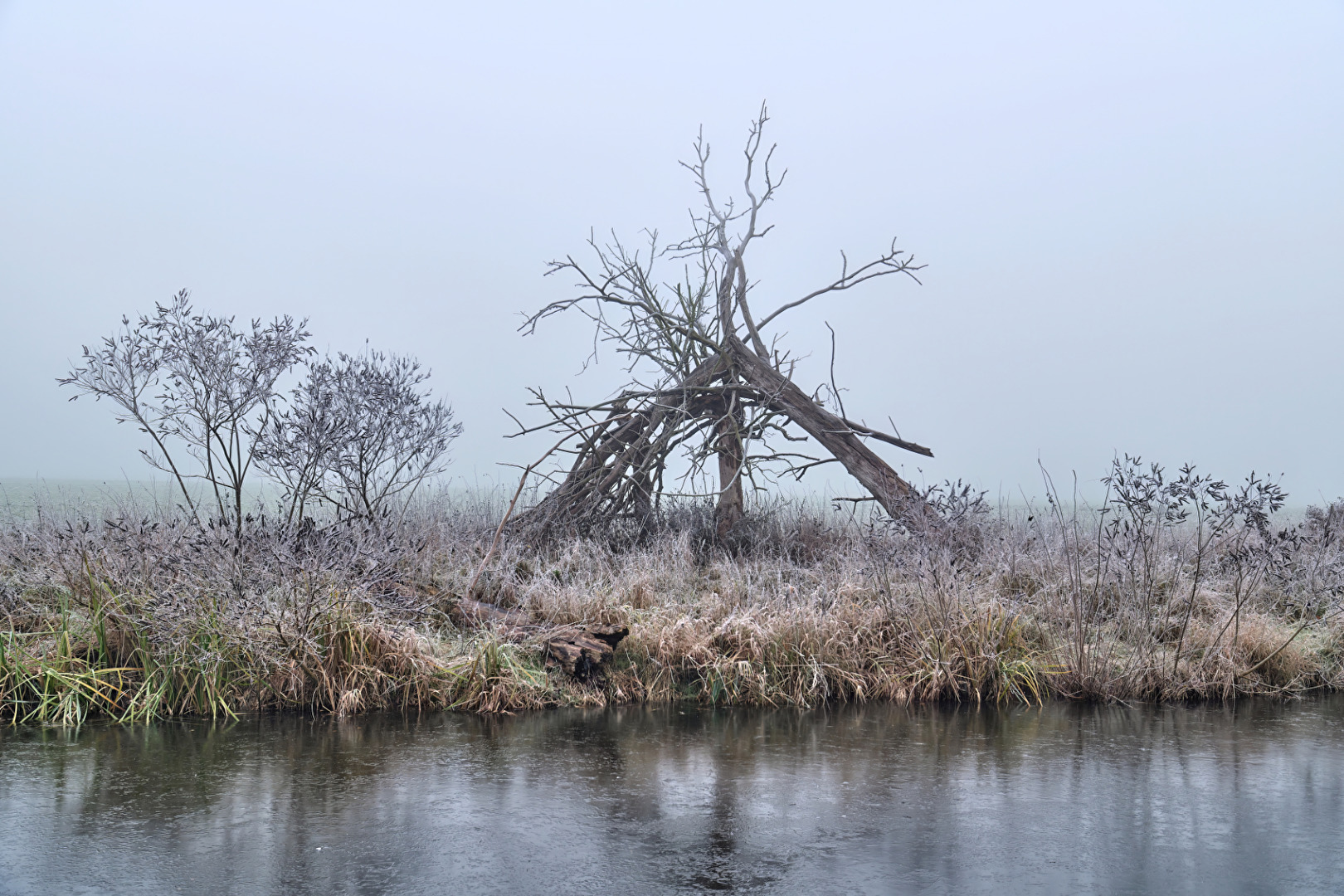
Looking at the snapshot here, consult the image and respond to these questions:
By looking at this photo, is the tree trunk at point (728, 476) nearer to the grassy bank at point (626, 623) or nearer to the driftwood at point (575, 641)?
the grassy bank at point (626, 623)

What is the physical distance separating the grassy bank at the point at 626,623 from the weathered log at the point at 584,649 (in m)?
0.11

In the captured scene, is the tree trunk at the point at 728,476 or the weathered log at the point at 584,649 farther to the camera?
the tree trunk at the point at 728,476

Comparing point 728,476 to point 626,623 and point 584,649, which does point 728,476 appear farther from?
point 584,649

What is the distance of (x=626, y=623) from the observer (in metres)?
8.28

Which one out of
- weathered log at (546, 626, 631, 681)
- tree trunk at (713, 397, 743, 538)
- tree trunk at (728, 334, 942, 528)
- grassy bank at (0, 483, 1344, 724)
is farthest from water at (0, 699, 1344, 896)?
tree trunk at (713, 397, 743, 538)

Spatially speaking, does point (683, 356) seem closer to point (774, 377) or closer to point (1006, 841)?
point (774, 377)

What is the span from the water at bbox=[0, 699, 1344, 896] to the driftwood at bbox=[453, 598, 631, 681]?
1.90 ft

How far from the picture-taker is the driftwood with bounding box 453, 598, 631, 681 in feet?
25.2

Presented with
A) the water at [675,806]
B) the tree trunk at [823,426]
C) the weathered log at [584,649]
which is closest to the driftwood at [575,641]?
the weathered log at [584,649]

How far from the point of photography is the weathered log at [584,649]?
7668mm

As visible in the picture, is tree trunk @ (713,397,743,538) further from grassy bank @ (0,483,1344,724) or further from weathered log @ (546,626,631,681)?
weathered log @ (546,626,631,681)

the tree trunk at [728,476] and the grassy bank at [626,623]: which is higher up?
the tree trunk at [728,476]

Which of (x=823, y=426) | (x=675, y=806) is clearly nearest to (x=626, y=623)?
(x=675, y=806)

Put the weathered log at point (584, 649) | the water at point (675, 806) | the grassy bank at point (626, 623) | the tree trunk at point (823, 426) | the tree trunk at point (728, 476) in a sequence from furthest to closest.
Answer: the tree trunk at point (728, 476) < the tree trunk at point (823, 426) < the weathered log at point (584, 649) < the grassy bank at point (626, 623) < the water at point (675, 806)
